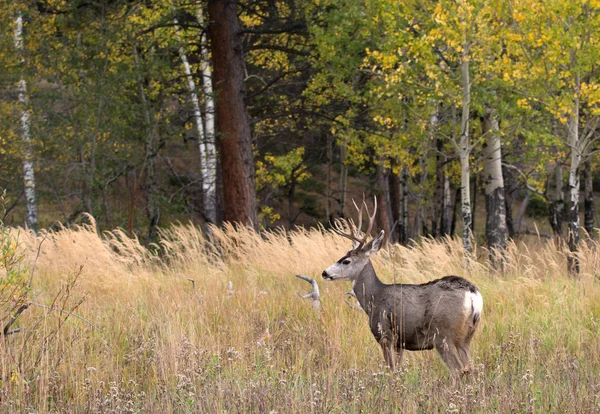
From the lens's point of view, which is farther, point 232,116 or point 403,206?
point 403,206

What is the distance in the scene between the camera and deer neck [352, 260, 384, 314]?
7.20 meters

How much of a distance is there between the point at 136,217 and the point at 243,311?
8.94 meters

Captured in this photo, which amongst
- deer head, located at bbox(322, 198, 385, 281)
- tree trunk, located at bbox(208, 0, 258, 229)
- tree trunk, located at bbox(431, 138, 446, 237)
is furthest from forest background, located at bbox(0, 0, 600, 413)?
deer head, located at bbox(322, 198, 385, 281)

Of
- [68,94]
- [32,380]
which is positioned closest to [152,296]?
[32,380]

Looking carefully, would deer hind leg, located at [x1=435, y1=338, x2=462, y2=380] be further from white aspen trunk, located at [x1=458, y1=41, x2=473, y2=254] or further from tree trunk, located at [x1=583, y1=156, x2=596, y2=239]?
tree trunk, located at [x1=583, y1=156, x2=596, y2=239]

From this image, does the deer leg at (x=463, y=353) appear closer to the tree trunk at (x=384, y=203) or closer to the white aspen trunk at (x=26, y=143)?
the white aspen trunk at (x=26, y=143)

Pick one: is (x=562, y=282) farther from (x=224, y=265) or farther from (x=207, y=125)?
(x=207, y=125)

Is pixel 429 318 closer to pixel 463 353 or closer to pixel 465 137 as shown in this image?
pixel 463 353

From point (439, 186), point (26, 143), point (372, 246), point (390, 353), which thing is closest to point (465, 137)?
point (372, 246)

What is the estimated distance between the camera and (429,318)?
260 inches

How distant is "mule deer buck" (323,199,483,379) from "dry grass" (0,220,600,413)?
198mm

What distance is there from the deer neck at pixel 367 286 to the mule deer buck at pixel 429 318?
0.9 inches

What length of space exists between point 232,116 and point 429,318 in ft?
31.8

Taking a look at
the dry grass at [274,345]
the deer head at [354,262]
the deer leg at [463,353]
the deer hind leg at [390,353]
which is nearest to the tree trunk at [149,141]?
the dry grass at [274,345]
